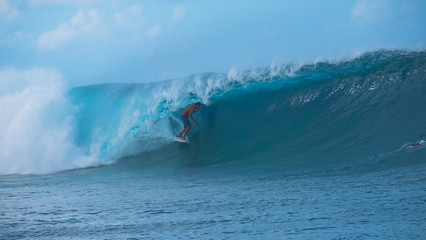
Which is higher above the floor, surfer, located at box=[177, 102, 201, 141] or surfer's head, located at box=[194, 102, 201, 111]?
surfer's head, located at box=[194, 102, 201, 111]

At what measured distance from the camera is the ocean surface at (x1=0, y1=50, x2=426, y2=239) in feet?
12.4

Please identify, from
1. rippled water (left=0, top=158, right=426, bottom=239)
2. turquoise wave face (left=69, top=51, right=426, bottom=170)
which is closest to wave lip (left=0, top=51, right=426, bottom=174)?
turquoise wave face (left=69, top=51, right=426, bottom=170)

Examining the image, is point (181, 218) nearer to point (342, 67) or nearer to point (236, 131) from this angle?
point (236, 131)

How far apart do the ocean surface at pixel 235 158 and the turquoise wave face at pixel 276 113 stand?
4cm

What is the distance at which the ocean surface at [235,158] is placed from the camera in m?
3.79

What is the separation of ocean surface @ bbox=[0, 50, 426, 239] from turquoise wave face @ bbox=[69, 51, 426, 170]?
0.04 m

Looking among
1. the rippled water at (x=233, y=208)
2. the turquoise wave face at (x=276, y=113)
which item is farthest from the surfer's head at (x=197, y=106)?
the rippled water at (x=233, y=208)

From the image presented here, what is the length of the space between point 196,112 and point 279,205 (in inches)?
297

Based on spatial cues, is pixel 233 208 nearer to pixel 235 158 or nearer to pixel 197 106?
pixel 235 158

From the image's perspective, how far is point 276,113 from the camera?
11.0 metres

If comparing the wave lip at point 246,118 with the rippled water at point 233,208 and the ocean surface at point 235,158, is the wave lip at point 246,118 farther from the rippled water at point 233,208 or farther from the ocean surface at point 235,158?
the rippled water at point 233,208

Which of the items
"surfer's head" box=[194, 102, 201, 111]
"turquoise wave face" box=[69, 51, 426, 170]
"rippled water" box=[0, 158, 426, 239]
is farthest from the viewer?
"surfer's head" box=[194, 102, 201, 111]

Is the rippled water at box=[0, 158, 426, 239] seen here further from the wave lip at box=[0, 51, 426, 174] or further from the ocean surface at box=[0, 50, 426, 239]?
the wave lip at box=[0, 51, 426, 174]

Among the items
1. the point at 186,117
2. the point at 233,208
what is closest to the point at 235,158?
the point at 186,117
